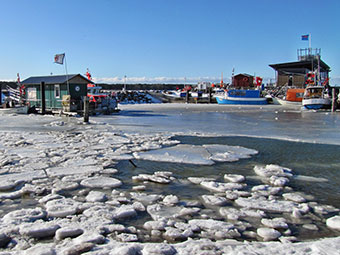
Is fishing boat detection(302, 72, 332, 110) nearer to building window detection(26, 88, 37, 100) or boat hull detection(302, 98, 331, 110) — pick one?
boat hull detection(302, 98, 331, 110)

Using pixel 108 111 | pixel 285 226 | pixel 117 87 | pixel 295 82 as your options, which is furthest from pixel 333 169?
pixel 117 87

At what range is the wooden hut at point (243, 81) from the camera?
61500mm

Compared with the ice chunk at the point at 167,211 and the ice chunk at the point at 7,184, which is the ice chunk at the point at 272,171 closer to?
the ice chunk at the point at 167,211

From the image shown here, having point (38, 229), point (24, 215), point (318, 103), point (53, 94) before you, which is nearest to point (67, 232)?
point (38, 229)

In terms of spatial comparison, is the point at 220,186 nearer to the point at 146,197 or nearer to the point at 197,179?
the point at 197,179

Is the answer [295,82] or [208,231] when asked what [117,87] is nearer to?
[295,82]

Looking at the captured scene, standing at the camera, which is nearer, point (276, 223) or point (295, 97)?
point (276, 223)

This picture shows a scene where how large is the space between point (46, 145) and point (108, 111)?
16.0 m

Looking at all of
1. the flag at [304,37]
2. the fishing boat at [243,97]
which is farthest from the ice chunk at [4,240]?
the flag at [304,37]

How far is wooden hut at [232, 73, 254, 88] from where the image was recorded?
61.5 m

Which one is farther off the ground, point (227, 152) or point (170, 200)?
point (227, 152)

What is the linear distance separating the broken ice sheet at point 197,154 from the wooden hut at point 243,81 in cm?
5321

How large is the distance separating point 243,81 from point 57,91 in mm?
42931

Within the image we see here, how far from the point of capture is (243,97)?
46375mm
